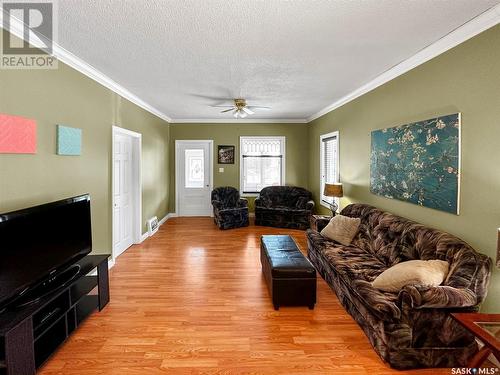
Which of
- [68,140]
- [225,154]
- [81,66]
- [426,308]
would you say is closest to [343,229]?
[426,308]

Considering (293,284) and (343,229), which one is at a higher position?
(343,229)

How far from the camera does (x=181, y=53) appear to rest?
2955mm

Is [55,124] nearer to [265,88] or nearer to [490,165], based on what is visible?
[265,88]

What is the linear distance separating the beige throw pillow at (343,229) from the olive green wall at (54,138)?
323cm

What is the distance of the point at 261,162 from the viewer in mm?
7691

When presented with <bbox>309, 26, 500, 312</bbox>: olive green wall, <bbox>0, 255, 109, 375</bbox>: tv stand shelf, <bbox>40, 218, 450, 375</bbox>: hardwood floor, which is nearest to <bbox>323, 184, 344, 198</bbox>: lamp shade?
<bbox>309, 26, 500, 312</bbox>: olive green wall

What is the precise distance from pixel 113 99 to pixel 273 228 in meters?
4.27

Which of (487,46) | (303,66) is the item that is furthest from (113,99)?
(487,46)

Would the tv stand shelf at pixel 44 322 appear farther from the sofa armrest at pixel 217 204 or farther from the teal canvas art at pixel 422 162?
the sofa armrest at pixel 217 204

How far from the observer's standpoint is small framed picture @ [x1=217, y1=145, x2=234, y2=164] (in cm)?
763

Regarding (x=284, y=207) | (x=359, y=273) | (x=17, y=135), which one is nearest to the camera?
(x=17, y=135)

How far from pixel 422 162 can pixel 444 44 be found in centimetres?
115

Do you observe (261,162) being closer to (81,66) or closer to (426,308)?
(81,66)

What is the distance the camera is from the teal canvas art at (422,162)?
260 centimetres
